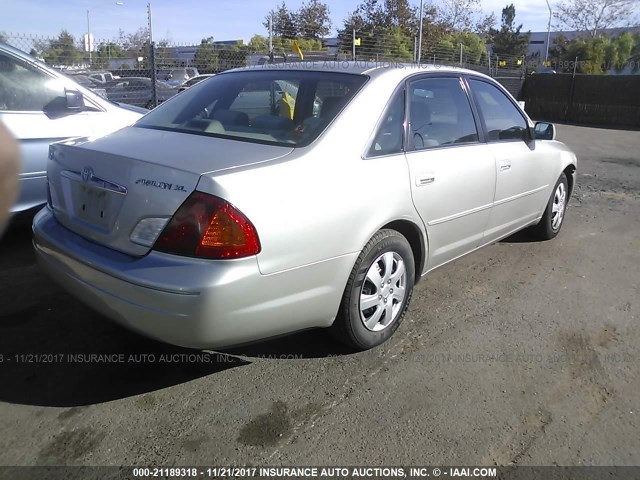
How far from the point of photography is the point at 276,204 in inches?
96.4

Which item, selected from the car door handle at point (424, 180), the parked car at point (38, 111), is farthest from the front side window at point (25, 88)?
the car door handle at point (424, 180)

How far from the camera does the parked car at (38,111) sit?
4.37 m

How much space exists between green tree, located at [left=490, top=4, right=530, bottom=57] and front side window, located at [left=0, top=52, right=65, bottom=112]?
68.3 metres

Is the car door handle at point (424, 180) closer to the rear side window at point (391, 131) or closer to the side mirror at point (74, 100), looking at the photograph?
the rear side window at point (391, 131)

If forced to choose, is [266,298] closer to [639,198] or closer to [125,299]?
[125,299]

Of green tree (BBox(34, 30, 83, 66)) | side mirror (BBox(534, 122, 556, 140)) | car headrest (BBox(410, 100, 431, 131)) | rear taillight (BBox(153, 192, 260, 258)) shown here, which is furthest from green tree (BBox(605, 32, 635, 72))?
rear taillight (BBox(153, 192, 260, 258))

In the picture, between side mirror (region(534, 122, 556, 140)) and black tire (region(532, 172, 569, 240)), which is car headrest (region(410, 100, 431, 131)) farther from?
black tire (region(532, 172, 569, 240))

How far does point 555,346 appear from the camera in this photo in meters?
3.32

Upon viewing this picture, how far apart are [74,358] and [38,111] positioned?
8.31 feet

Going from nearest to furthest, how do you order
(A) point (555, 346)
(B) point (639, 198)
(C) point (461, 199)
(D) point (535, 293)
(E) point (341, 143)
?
(E) point (341, 143)
(A) point (555, 346)
(C) point (461, 199)
(D) point (535, 293)
(B) point (639, 198)

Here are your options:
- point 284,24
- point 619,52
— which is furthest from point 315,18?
point 619,52

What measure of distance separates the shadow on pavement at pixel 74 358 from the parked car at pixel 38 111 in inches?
41.5

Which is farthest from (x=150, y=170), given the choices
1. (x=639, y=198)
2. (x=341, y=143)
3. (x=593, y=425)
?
(x=639, y=198)

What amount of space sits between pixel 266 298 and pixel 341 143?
3.02ft
